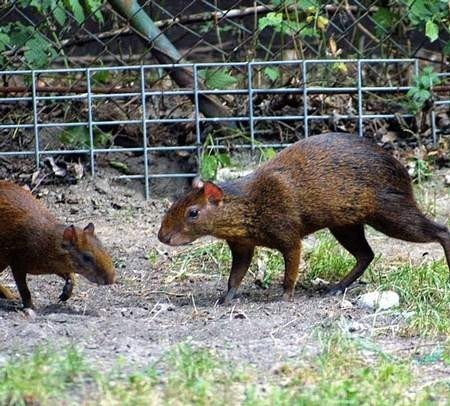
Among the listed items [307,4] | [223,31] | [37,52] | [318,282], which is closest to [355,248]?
[318,282]

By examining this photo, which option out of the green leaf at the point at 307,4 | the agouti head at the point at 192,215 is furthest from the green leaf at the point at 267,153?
the agouti head at the point at 192,215

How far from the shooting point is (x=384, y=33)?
9867 mm

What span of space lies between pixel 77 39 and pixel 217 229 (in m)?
3.13

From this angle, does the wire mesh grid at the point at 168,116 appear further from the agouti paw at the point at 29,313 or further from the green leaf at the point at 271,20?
the agouti paw at the point at 29,313

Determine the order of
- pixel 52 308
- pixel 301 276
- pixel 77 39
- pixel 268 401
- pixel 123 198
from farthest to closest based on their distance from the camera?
pixel 77 39
pixel 123 198
pixel 301 276
pixel 52 308
pixel 268 401

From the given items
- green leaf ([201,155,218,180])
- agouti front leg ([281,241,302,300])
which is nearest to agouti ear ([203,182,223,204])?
agouti front leg ([281,241,302,300])

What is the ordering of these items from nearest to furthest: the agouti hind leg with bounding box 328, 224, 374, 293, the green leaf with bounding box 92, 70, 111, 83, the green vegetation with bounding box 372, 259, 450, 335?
1. the green vegetation with bounding box 372, 259, 450, 335
2. the agouti hind leg with bounding box 328, 224, 374, 293
3. the green leaf with bounding box 92, 70, 111, 83

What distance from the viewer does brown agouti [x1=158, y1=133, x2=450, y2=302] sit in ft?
24.5

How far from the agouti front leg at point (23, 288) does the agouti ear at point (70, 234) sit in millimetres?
344

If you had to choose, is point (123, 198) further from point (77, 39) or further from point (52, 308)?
point (52, 308)

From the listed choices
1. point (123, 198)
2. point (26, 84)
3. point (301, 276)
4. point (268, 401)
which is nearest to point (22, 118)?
point (26, 84)

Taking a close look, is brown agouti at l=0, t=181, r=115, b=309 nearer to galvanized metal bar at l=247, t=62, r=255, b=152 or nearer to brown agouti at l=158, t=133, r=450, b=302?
brown agouti at l=158, t=133, r=450, b=302

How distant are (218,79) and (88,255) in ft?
8.53

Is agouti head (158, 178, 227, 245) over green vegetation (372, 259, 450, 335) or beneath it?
over
